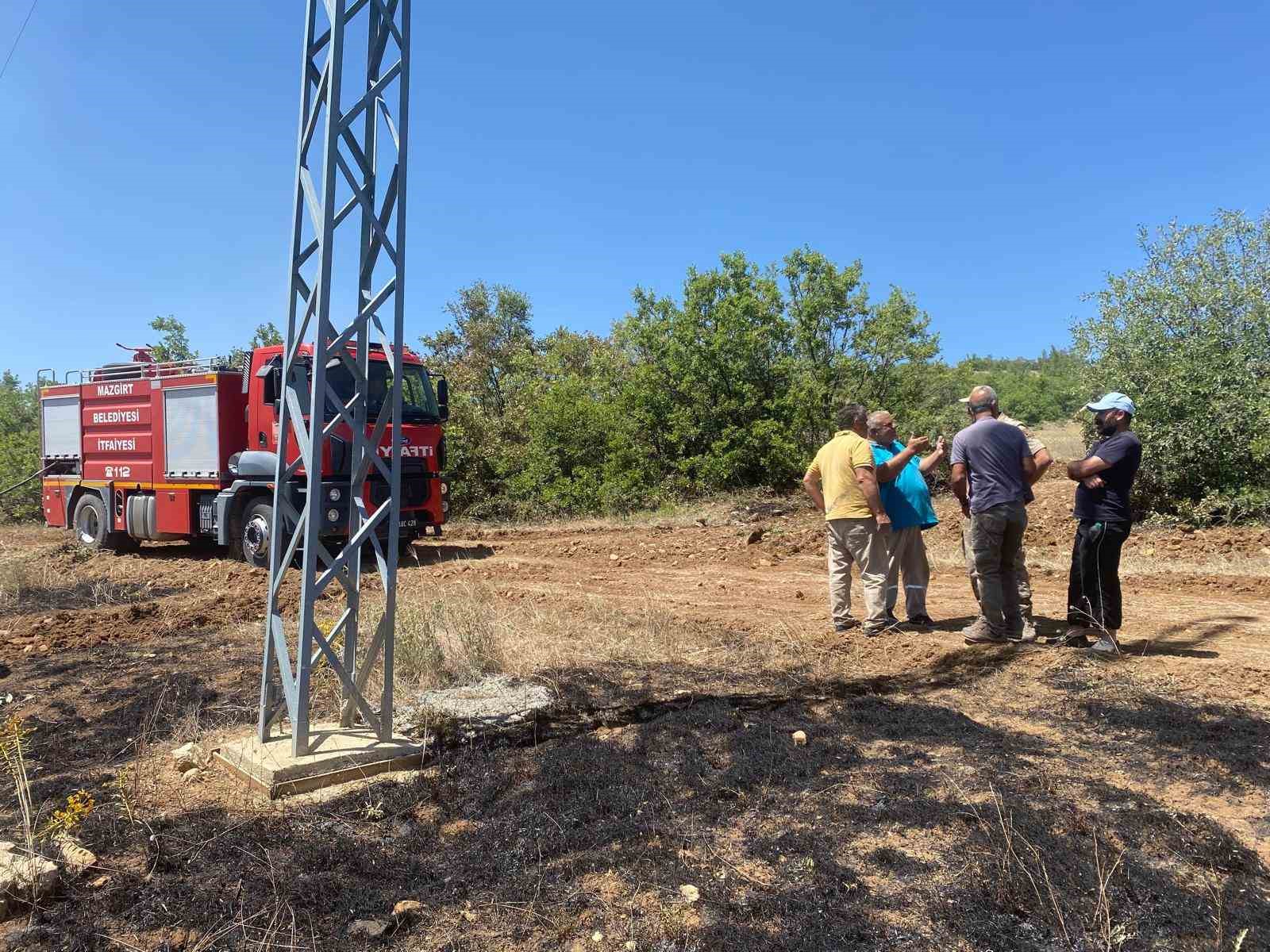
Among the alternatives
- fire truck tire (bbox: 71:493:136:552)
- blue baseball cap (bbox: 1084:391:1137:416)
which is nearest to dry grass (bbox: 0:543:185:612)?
fire truck tire (bbox: 71:493:136:552)

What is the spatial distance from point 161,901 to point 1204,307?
1577 cm

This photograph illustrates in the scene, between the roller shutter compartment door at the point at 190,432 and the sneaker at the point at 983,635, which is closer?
the sneaker at the point at 983,635

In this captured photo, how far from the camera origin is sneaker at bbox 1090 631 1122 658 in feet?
18.8

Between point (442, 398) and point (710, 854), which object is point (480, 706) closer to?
point (710, 854)

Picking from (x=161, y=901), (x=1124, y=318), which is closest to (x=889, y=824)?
(x=161, y=901)

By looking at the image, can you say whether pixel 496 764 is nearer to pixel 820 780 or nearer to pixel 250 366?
pixel 820 780

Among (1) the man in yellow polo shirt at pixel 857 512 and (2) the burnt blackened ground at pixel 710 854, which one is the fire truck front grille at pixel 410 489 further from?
(2) the burnt blackened ground at pixel 710 854

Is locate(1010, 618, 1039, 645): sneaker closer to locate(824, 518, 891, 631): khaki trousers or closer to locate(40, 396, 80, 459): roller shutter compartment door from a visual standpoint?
locate(824, 518, 891, 631): khaki trousers

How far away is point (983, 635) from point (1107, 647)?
78cm

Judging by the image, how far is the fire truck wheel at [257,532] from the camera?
1121cm

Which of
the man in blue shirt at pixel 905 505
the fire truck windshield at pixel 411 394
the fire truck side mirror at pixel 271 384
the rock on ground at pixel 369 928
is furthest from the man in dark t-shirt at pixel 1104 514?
the fire truck windshield at pixel 411 394

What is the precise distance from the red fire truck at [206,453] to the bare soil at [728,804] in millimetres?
4047

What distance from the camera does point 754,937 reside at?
2611mm

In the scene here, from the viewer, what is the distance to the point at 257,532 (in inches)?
447
